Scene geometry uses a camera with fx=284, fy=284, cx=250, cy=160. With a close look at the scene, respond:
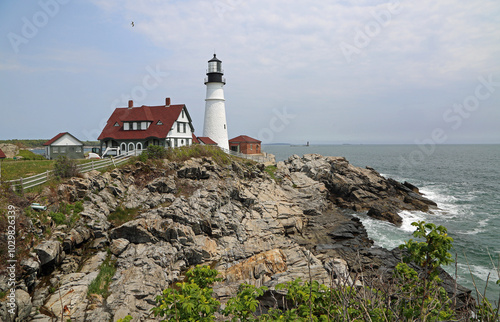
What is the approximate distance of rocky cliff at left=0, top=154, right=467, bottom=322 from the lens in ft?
44.6

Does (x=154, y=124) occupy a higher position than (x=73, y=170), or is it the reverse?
(x=154, y=124)

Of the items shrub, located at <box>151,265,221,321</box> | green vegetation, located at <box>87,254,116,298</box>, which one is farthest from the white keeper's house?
shrub, located at <box>151,265,221,321</box>

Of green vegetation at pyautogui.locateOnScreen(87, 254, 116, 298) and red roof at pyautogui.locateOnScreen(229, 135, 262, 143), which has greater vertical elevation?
red roof at pyautogui.locateOnScreen(229, 135, 262, 143)

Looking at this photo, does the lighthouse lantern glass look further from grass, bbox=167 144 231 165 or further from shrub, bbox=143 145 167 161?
shrub, bbox=143 145 167 161

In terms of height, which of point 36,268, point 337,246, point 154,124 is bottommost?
point 337,246

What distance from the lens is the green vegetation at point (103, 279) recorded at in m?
14.0

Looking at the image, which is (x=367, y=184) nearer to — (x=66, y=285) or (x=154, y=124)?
(x=154, y=124)

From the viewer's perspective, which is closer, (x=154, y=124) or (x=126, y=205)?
(x=126, y=205)

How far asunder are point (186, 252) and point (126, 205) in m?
7.32

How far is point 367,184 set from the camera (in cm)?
4191

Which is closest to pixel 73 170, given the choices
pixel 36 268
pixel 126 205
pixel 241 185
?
pixel 126 205

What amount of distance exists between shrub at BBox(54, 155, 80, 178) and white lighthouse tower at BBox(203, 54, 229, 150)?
85.4 feet

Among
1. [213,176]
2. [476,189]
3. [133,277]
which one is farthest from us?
[476,189]

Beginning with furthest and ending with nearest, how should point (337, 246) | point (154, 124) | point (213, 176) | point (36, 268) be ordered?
point (154, 124), point (213, 176), point (337, 246), point (36, 268)
